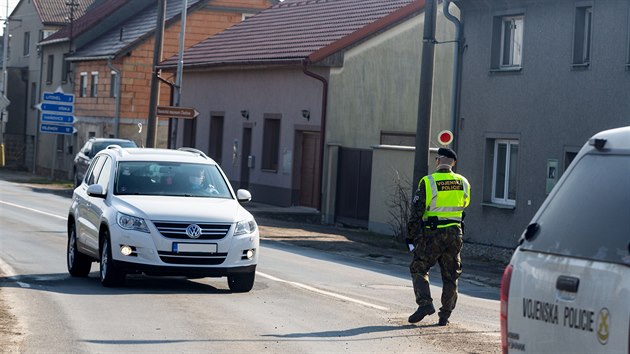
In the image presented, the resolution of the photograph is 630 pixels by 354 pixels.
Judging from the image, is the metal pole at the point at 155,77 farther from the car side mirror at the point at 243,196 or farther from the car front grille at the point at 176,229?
the car front grille at the point at 176,229

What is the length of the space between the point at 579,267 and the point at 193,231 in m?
8.12

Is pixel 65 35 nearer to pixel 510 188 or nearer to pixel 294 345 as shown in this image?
pixel 510 188

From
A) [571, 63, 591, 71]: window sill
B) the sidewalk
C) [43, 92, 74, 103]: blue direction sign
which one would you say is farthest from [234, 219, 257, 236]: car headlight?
[43, 92, 74, 103]: blue direction sign

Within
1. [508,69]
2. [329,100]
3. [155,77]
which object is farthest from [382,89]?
[508,69]

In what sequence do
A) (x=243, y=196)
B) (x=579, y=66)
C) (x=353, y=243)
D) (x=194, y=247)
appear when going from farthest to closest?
(x=353, y=243) < (x=579, y=66) < (x=243, y=196) < (x=194, y=247)

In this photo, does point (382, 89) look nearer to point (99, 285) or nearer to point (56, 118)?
point (56, 118)

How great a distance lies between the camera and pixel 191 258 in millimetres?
12969

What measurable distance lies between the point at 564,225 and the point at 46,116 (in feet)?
145

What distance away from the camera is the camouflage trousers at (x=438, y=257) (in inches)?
444

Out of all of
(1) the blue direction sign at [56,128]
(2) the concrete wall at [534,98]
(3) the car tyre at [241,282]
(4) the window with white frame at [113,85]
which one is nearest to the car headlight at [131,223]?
(3) the car tyre at [241,282]

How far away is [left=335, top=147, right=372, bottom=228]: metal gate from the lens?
95.3 feet

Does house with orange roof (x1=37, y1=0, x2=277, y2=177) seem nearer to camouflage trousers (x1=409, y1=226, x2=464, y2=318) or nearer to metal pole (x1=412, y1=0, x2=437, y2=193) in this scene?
metal pole (x1=412, y1=0, x2=437, y2=193)

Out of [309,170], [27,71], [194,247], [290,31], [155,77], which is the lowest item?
[194,247]

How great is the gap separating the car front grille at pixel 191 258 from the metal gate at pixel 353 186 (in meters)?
15.6
